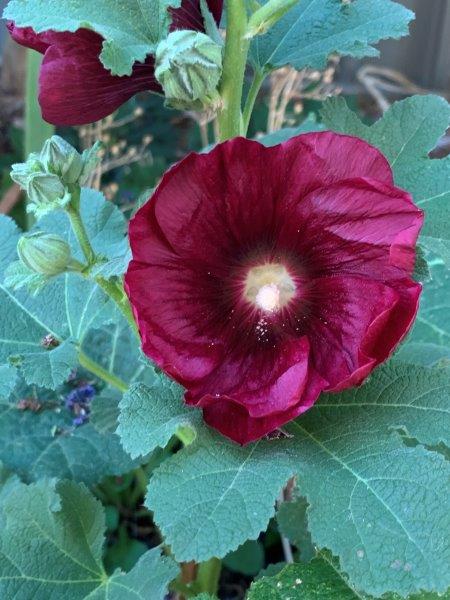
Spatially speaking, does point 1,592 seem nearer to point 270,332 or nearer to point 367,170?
point 270,332

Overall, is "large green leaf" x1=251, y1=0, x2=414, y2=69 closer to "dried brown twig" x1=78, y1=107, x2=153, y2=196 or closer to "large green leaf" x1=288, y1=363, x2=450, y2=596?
"large green leaf" x1=288, y1=363, x2=450, y2=596

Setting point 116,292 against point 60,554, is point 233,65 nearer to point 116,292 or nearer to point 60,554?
point 116,292

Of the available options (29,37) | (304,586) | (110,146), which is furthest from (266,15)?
(110,146)

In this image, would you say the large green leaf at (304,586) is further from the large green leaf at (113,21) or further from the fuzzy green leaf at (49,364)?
the large green leaf at (113,21)

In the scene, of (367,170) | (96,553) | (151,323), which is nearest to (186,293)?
(151,323)

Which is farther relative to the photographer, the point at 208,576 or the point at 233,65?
the point at 208,576

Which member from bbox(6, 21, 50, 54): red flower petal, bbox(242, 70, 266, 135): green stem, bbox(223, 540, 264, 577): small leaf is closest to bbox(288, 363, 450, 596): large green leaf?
bbox(242, 70, 266, 135): green stem

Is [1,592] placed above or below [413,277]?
below
